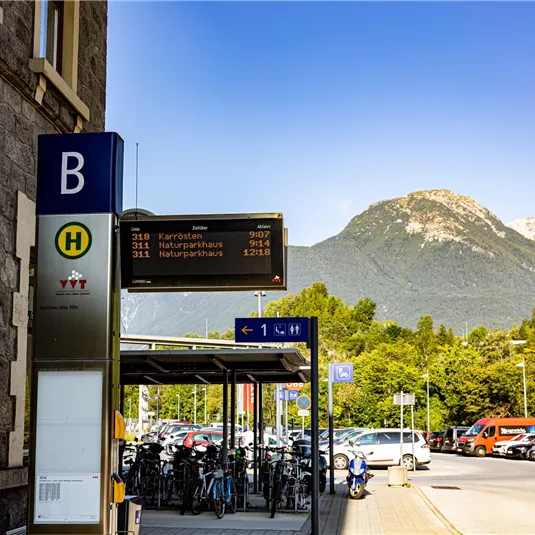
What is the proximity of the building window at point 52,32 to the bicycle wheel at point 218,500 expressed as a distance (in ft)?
27.8

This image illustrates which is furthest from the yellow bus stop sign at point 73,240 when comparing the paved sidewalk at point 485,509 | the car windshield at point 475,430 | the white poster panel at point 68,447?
the car windshield at point 475,430

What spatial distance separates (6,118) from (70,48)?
271 cm

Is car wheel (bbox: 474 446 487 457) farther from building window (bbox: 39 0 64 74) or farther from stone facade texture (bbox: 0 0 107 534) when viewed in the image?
stone facade texture (bbox: 0 0 107 534)

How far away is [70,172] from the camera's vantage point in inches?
298

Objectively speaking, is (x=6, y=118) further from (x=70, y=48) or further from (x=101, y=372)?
(x=101, y=372)

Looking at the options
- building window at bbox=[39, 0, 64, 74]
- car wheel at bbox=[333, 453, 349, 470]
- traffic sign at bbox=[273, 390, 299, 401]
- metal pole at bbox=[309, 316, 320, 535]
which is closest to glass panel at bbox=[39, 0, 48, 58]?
building window at bbox=[39, 0, 64, 74]

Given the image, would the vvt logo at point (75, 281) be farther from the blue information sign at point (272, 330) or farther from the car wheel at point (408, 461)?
the car wheel at point (408, 461)

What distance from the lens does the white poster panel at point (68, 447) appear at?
7.08 metres

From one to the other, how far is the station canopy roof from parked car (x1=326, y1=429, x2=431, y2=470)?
13448mm

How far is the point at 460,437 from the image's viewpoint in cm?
4950

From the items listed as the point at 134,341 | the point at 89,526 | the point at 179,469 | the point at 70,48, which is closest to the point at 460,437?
the point at 134,341

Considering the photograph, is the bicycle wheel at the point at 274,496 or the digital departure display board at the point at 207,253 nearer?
the digital departure display board at the point at 207,253

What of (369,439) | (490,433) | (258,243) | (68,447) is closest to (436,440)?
(490,433)

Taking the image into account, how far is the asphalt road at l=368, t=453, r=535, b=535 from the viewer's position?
17109 millimetres
